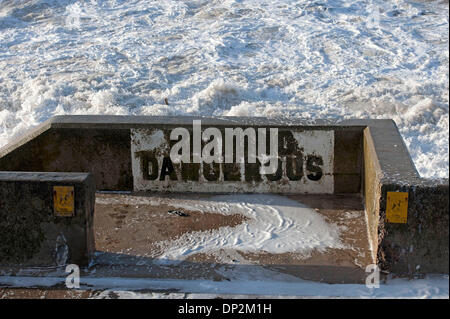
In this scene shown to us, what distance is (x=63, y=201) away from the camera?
4727mm

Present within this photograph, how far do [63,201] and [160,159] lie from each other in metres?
1.84

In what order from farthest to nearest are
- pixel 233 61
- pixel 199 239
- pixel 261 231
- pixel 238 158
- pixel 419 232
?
1. pixel 233 61
2. pixel 238 158
3. pixel 261 231
4. pixel 199 239
5. pixel 419 232

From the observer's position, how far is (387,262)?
4711mm

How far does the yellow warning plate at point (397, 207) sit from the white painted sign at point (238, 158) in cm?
174

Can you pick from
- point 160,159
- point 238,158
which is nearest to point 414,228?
point 238,158

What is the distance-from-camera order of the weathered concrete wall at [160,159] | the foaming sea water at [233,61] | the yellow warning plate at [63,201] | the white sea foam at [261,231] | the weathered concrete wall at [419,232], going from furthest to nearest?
the foaming sea water at [233,61], the weathered concrete wall at [160,159], the white sea foam at [261,231], the yellow warning plate at [63,201], the weathered concrete wall at [419,232]

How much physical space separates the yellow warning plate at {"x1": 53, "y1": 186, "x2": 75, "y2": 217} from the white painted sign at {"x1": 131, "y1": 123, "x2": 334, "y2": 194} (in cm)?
177

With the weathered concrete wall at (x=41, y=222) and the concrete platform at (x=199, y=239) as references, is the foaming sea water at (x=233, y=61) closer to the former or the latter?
the concrete platform at (x=199, y=239)

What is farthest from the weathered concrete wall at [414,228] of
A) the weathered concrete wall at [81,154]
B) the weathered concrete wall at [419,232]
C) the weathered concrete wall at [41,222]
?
the weathered concrete wall at [81,154]

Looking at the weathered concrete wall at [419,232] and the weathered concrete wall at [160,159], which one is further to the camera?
the weathered concrete wall at [160,159]

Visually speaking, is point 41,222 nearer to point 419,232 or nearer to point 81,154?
point 81,154

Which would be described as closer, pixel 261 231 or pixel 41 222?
pixel 41 222

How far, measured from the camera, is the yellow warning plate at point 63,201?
4.71 m

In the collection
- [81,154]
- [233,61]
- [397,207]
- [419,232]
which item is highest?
[233,61]
